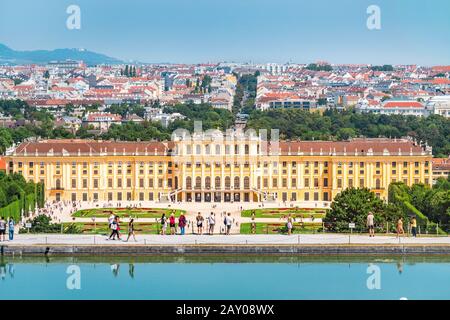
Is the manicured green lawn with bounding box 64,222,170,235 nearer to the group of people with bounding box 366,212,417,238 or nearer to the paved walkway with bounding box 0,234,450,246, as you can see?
the paved walkway with bounding box 0,234,450,246

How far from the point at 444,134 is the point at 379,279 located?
64.8 m

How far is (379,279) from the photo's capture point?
1099 inches

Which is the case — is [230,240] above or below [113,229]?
below

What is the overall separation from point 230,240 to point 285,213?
18.8 meters

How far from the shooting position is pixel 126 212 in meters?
52.2

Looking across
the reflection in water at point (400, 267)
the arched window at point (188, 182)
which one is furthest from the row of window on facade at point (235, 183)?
the reflection in water at point (400, 267)

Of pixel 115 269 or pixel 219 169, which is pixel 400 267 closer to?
pixel 115 269

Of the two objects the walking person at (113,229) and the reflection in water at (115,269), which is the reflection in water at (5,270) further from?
the walking person at (113,229)


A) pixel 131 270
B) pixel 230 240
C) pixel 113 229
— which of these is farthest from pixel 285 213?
pixel 131 270

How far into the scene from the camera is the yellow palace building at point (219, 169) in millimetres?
60750

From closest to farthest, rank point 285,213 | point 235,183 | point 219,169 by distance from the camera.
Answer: point 285,213 → point 235,183 → point 219,169

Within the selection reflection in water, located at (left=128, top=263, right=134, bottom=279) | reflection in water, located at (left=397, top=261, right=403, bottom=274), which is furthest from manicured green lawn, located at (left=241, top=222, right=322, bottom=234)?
reflection in water, located at (left=128, top=263, right=134, bottom=279)
